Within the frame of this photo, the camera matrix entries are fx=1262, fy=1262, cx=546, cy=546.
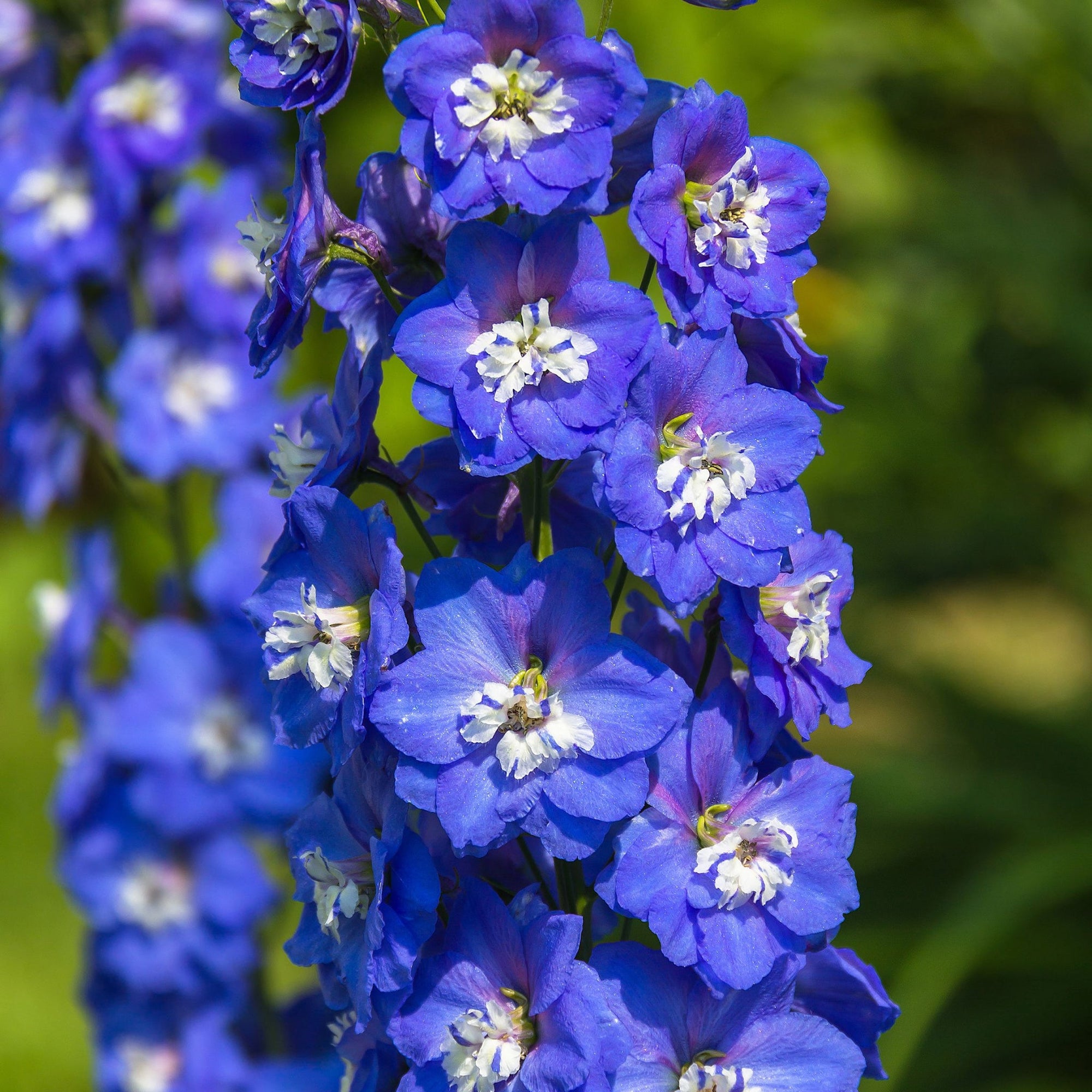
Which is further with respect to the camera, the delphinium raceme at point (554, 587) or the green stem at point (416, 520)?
the green stem at point (416, 520)

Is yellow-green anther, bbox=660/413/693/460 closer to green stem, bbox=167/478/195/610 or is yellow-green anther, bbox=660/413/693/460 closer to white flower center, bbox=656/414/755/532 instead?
white flower center, bbox=656/414/755/532

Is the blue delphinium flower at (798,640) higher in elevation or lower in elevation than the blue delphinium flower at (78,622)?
higher

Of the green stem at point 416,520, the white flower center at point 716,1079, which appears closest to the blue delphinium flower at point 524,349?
the green stem at point 416,520

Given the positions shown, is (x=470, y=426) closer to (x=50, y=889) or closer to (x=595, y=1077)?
(x=595, y=1077)

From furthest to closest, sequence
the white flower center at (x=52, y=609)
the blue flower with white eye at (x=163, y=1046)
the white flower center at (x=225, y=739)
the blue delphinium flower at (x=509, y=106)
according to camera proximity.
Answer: the white flower center at (x=52, y=609) < the white flower center at (x=225, y=739) < the blue flower with white eye at (x=163, y=1046) < the blue delphinium flower at (x=509, y=106)

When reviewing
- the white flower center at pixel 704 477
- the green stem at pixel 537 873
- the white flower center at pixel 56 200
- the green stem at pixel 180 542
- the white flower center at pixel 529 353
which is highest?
the white flower center at pixel 529 353

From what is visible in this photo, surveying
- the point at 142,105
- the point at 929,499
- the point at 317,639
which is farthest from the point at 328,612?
the point at 929,499

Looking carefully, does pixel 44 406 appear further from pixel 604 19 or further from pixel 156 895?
pixel 604 19

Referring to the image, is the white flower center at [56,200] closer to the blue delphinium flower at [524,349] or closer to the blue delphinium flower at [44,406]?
the blue delphinium flower at [44,406]
